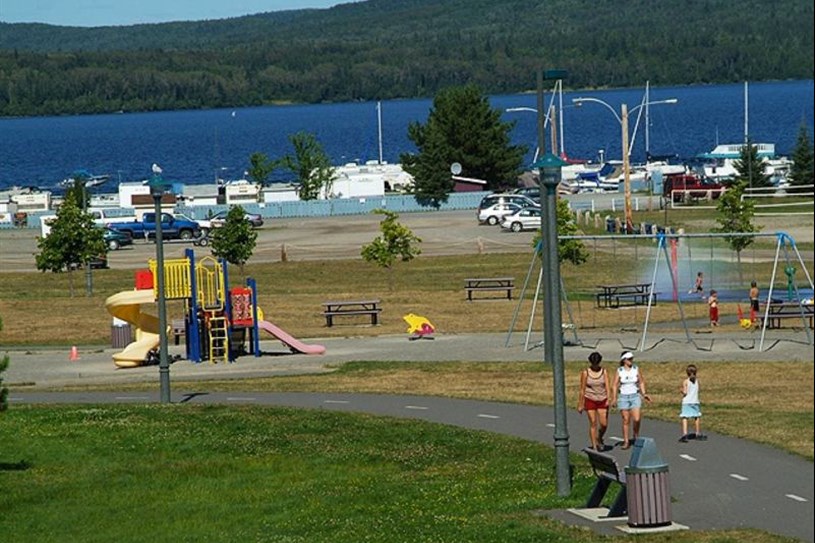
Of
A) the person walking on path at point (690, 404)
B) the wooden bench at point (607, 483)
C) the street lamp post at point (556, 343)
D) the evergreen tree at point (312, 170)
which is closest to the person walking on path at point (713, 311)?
the person walking on path at point (690, 404)

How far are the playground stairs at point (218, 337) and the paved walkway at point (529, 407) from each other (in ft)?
2.30

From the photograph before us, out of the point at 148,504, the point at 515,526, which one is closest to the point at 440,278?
the point at 148,504

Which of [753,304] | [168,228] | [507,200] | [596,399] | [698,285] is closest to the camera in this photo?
[596,399]

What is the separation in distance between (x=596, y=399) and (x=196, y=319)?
60.6 ft

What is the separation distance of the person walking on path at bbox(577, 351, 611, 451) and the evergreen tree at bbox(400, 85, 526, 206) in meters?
75.4

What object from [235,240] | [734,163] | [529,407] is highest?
[734,163]

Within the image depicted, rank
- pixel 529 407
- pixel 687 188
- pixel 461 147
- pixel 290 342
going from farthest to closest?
pixel 461 147, pixel 687 188, pixel 290 342, pixel 529 407

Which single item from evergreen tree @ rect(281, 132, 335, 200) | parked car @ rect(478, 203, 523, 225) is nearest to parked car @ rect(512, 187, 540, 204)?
parked car @ rect(478, 203, 523, 225)

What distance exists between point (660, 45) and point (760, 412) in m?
137

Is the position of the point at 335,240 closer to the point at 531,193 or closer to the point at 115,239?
the point at 115,239

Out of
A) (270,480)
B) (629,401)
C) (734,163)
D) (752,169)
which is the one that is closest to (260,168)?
(734,163)

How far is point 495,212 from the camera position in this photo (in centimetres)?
8506

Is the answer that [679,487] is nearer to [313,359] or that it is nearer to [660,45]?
[313,359]

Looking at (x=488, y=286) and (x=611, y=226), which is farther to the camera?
(x=611, y=226)
